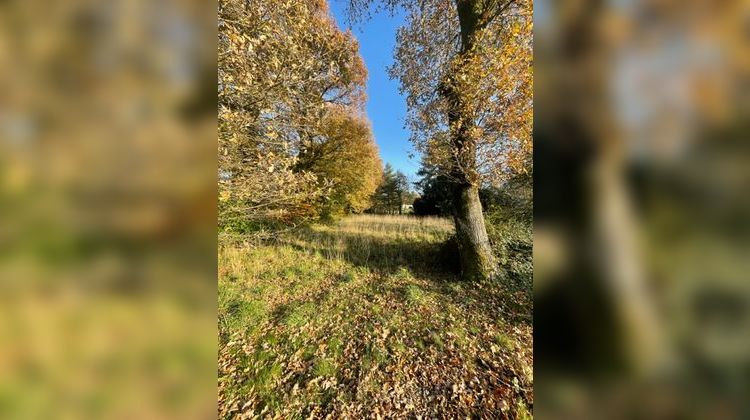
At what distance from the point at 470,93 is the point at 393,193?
26888 mm

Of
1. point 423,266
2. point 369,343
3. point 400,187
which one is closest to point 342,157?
point 423,266

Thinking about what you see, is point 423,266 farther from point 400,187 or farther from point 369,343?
point 400,187

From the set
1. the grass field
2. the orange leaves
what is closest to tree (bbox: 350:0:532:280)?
the orange leaves

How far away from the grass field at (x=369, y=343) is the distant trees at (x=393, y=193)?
931 inches

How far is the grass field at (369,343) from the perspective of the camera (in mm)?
3172

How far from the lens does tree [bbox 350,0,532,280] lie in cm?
525

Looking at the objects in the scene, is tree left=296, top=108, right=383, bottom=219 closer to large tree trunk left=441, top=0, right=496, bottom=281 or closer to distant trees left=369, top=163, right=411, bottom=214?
large tree trunk left=441, top=0, right=496, bottom=281

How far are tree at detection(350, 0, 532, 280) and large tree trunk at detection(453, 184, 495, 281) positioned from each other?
0.02 m
